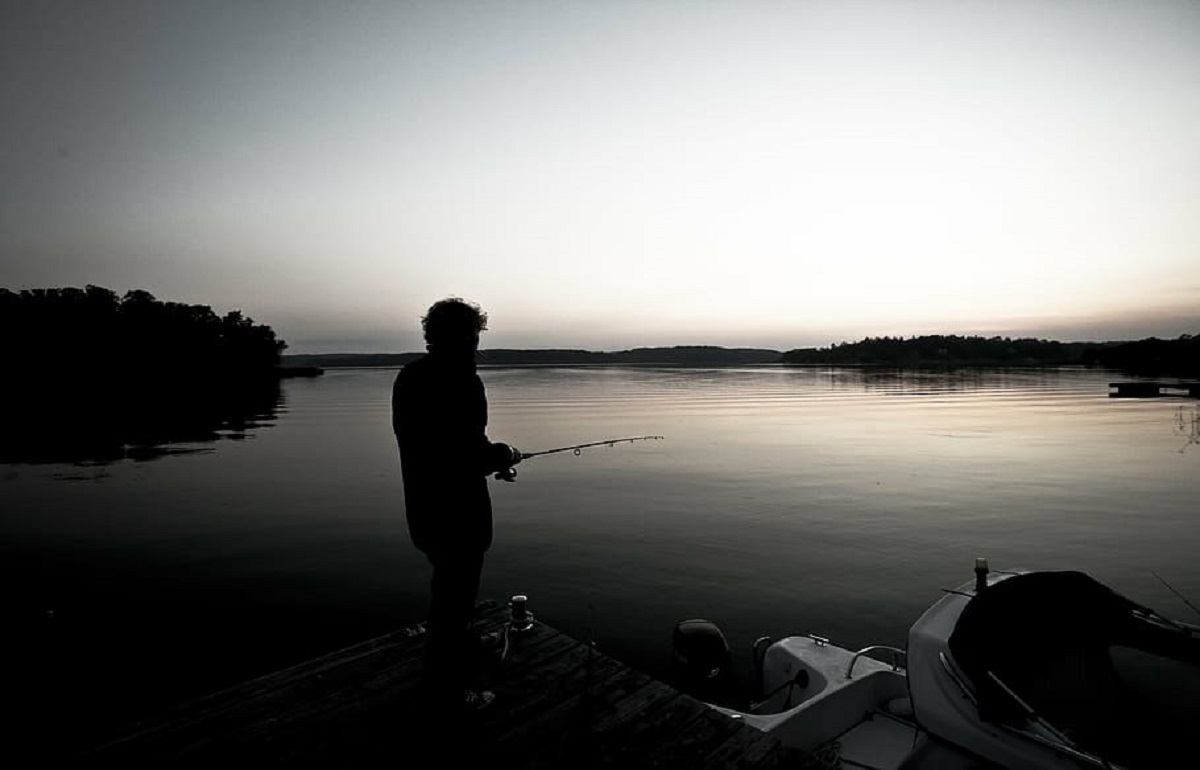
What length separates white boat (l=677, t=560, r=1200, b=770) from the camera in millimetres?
3855

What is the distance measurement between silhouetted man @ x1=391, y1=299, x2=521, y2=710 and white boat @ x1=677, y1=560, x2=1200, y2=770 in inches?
117

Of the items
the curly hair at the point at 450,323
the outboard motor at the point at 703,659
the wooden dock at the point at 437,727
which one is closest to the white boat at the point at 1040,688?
the wooden dock at the point at 437,727

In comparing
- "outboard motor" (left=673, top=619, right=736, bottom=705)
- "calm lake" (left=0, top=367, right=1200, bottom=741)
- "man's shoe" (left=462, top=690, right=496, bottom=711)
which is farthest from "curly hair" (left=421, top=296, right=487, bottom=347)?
"calm lake" (left=0, top=367, right=1200, bottom=741)

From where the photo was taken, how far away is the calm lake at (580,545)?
30.4ft

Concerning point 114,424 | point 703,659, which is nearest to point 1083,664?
point 703,659

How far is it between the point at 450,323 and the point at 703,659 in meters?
5.68

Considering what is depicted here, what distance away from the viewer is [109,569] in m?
12.1

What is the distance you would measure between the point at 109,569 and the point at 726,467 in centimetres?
1958

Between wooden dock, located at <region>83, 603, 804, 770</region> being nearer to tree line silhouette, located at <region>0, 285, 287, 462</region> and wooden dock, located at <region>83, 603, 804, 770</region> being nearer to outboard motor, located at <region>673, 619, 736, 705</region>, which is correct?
outboard motor, located at <region>673, 619, 736, 705</region>

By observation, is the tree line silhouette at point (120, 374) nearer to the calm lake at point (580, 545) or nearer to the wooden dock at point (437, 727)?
the calm lake at point (580, 545)

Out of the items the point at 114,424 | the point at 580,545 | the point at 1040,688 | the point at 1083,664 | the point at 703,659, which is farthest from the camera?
the point at 114,424

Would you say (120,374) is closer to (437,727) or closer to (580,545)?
(580,545)

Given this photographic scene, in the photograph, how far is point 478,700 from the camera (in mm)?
4293

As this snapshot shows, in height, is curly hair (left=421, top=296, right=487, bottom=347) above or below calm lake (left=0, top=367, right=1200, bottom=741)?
above
